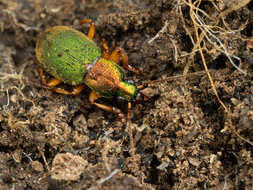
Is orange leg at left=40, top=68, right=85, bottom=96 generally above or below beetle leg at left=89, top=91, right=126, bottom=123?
above

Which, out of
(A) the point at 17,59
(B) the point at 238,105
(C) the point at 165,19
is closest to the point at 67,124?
(A) the point at 17,59

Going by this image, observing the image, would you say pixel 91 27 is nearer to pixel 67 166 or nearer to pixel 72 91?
pixel 72 91

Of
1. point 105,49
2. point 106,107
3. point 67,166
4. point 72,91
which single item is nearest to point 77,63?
point 72,91

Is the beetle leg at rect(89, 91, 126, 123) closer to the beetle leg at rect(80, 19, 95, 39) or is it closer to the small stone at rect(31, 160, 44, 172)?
the beetle leg at rect(80, 19, 95, 39)

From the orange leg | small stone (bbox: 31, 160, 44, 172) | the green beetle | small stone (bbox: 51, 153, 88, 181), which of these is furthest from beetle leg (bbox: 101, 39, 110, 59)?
small stone (bbox: 31, 160, 44, 172)

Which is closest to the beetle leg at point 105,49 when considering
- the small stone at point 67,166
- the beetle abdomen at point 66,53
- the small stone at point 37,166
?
the beetle abdomen at point 66,53

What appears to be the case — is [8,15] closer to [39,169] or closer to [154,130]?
[39,169]
